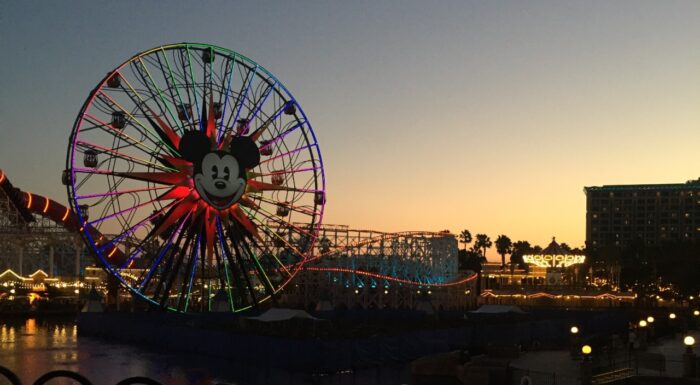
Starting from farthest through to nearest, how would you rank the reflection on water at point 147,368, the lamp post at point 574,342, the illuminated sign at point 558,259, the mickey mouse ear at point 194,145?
the illuminated sign at point 558,259, the mickey mouse ear at point 194,145, the lamp post at point 574,342, the reflection on water at point 147,368

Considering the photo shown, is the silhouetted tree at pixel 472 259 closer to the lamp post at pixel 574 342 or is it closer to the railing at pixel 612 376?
the lamp post at pixel 574 342

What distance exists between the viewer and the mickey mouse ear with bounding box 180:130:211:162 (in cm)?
4278

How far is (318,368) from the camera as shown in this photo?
29.9 m

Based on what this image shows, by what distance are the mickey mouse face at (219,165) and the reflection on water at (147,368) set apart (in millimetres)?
9618

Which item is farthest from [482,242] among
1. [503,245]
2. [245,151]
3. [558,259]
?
[245,151]

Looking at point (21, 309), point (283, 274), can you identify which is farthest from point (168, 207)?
point (21, 309)

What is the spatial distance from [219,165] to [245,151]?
7.35ft

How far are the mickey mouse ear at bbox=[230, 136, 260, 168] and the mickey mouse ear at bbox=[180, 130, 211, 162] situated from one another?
2.32m

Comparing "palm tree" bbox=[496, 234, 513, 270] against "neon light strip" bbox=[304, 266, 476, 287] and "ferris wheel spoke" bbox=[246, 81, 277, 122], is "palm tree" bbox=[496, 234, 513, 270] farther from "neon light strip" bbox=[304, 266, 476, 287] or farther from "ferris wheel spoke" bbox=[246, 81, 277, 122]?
"ferris wheel spoke" bbox=[246, 81, 277, 122]

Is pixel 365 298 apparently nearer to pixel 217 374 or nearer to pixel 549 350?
pixel 549 350

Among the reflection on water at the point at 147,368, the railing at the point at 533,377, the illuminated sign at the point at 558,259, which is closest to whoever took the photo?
the railing at the point at 533,377

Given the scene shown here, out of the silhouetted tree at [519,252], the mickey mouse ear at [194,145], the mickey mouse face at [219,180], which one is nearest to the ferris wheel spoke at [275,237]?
the mickey mouse face at [219,180]

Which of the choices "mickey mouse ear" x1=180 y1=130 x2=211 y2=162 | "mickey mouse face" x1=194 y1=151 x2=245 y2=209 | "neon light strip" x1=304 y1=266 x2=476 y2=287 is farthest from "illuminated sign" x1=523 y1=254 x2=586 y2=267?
"mickey mouse ear" x1=180 y1=130 x2=211 y2=162

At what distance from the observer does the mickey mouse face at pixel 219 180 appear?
143 ft
